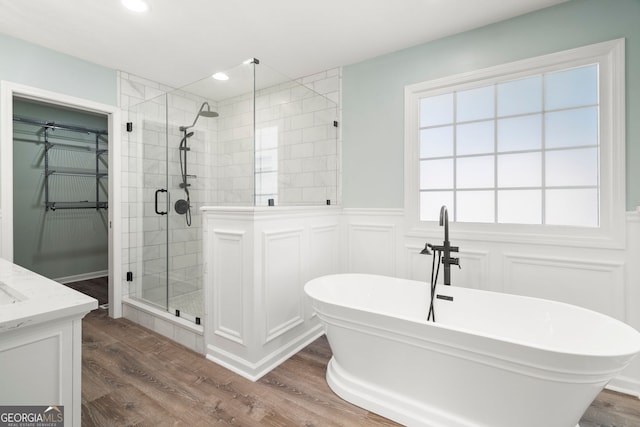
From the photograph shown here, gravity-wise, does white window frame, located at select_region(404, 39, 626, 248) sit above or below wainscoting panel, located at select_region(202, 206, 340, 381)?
above

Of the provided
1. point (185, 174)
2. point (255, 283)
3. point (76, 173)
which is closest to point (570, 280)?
point (255, 283)

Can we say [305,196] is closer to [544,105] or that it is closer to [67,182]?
[544,105]

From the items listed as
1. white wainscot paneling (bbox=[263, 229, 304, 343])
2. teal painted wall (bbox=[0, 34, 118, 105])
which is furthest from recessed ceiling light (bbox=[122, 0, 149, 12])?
white wainscot paneling (bbox=[263, 229, 304, 343])

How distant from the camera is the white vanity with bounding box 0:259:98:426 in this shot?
0.88 metres

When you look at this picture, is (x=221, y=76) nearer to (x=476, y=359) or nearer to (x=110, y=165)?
(x=110, y=165)

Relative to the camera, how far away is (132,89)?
3.22 meters

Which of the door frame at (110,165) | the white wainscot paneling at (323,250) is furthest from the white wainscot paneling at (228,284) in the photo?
the door frame at (110,165)

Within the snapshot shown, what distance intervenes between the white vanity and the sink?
0.04 metres

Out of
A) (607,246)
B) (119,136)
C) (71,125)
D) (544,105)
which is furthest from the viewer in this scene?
(71,125)

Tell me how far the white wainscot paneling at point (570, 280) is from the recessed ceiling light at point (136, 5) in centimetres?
313

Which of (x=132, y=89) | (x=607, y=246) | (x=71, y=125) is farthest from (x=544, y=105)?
(x=71, y=125)

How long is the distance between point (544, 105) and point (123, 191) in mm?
3843

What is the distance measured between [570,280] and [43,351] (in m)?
2.80

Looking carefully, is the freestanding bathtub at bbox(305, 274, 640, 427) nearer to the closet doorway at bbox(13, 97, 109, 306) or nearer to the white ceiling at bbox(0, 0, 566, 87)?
the white ceiling at bbox(0, 0, 566, 87)
